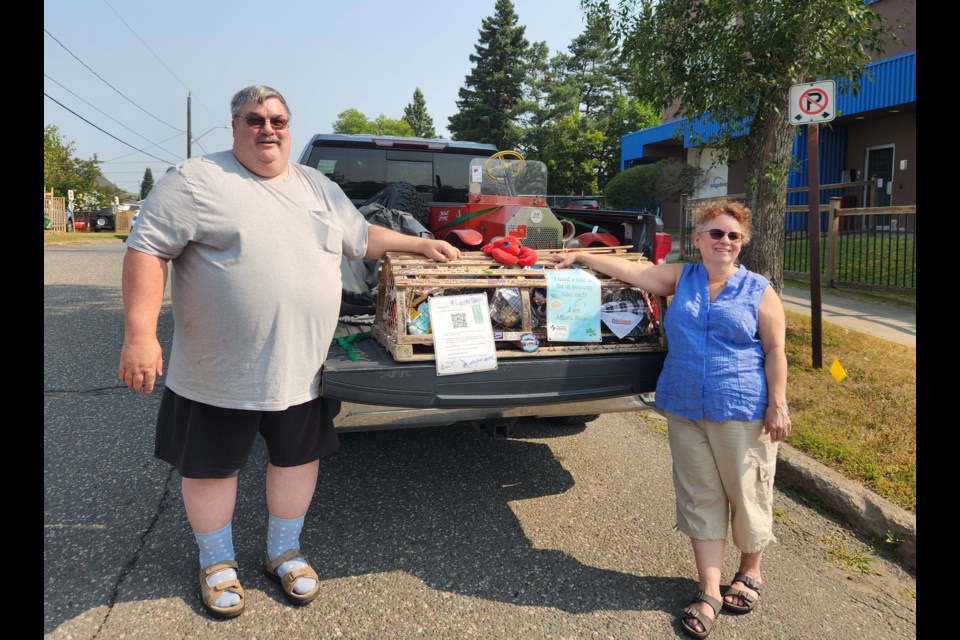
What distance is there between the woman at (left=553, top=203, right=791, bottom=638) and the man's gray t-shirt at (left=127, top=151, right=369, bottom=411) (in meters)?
1.50

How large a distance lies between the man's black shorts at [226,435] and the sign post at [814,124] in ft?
14.3

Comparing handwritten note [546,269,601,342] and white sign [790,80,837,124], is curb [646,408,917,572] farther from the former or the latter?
white sign [790,80,837,124]

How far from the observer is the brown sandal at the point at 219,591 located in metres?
2.60

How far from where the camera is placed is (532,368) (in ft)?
9.69

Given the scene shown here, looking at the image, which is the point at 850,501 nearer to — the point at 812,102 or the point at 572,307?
the point at 572,307

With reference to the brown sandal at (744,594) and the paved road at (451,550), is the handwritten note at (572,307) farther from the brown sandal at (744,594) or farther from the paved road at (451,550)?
the brown sandal at (744,594)

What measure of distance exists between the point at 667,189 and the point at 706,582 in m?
26.5

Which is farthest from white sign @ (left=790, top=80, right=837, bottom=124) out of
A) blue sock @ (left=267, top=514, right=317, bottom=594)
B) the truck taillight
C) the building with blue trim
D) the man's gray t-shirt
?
the building with blue trim

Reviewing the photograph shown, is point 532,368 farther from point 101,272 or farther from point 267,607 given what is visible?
point 101,272

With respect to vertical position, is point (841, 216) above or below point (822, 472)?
above

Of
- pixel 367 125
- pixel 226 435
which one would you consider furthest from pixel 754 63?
pixel 367 125

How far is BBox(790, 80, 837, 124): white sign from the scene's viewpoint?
514cm

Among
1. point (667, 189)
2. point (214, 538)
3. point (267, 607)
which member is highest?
point (667, 189)
